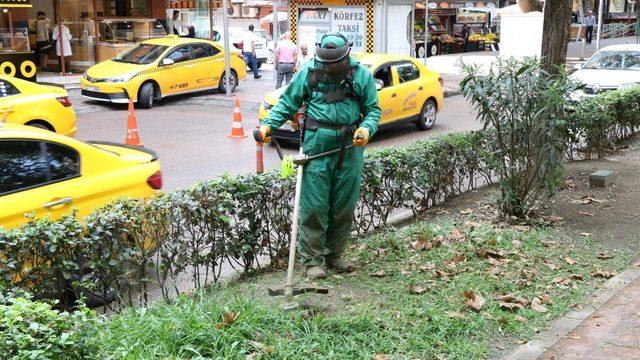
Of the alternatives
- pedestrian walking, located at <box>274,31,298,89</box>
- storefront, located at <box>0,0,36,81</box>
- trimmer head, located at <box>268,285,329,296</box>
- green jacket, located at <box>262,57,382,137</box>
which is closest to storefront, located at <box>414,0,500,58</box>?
pedestrian walking, located at <box>274,31,298,89</box>

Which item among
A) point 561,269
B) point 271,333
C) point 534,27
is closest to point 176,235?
point 271,333

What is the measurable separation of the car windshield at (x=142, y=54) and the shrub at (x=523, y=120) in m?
12.5

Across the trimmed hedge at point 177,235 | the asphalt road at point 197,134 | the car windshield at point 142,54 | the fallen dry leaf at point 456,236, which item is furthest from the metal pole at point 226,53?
the fallen dry leaf at point 456,236

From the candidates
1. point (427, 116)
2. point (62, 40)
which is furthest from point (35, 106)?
point (62, 40)

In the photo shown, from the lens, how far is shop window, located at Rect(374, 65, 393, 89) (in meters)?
14.4

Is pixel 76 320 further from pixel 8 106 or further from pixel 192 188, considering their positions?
pixel 8 106

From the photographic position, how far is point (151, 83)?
18.5 meters

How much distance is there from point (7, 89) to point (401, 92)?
6927 millimetres

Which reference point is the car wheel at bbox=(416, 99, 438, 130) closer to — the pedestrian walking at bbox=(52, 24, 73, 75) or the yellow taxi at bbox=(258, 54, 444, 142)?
the yellow taxi at bbox=(258, 54, 444, 142)

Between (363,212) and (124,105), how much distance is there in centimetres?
1242

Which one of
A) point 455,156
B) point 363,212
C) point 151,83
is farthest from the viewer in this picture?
point 151,83

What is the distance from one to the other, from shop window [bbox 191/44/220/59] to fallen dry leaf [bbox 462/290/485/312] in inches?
604

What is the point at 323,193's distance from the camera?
5.66 meters

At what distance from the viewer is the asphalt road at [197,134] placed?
1183 cm
